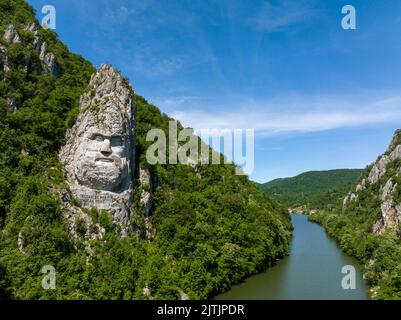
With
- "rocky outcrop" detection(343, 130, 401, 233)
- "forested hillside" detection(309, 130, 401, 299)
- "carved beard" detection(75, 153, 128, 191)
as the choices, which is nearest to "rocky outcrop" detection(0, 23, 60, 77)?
"carved beard" detection(75, 153, 128, 191)

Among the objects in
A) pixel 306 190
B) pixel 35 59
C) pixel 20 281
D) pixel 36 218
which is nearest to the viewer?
pixel 20 281

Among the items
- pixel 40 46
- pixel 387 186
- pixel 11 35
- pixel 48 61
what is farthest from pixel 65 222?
pixel 387 186

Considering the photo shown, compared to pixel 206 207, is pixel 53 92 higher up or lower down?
higher up

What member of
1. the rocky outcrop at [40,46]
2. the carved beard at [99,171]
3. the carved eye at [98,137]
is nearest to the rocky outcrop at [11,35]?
the rocky outcrop at [40,46]

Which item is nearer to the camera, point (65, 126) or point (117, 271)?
point (117, 271)

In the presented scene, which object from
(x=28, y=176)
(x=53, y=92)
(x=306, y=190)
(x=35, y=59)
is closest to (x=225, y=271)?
(x=28, y=176)
